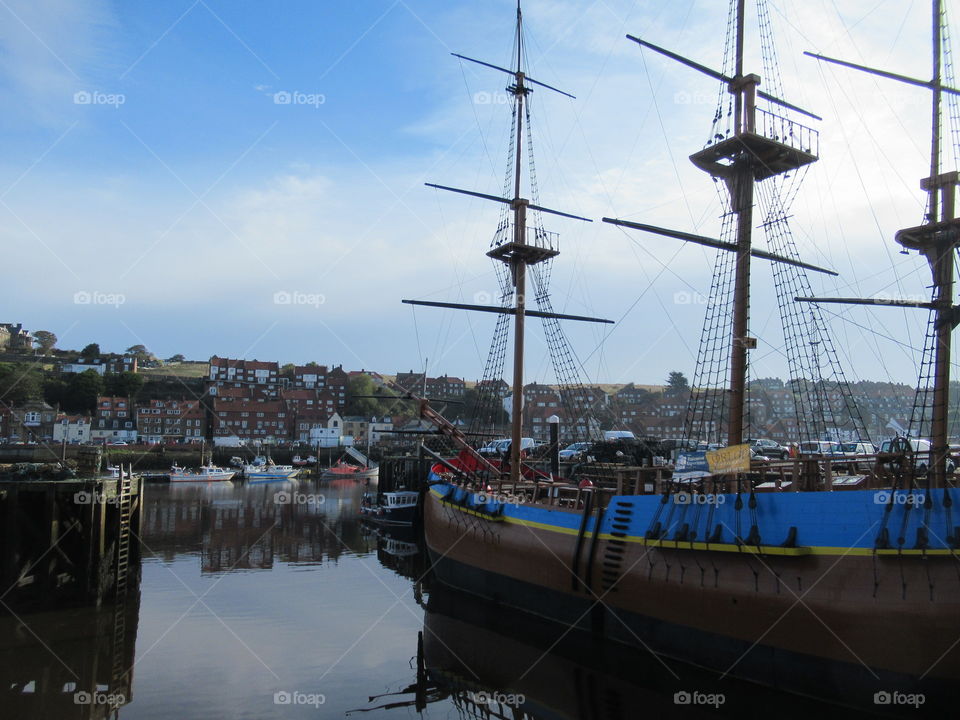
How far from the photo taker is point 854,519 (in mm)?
10211

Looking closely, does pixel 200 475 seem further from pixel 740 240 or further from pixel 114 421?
pixel 740 240

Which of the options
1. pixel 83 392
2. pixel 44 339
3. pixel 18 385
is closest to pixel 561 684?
pixel 83 392

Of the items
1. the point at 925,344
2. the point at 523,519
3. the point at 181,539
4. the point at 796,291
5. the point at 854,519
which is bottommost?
the point at 181,539

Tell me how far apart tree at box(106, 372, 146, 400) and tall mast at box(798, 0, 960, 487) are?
109369mm

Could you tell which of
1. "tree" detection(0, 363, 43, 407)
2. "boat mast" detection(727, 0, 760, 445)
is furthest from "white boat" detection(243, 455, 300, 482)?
"boat mast" detection(727, 0, 760, 445)

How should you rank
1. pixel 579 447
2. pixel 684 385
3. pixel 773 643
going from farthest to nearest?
pixel 684 385 < pixel 579 447 < pixel 773 643

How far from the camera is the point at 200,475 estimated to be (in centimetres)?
6319

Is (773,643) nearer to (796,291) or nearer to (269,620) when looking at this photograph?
(796,291)

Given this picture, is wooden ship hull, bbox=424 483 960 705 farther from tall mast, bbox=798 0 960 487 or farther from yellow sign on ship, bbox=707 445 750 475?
tall mast, bbox=798 0 960 487

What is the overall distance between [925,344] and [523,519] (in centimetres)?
911

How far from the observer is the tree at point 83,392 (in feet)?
342

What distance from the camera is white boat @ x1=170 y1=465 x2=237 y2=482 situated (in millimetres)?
61938

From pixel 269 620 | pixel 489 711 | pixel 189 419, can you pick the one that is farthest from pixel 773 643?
pixel 189 419

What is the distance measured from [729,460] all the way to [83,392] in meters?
112
